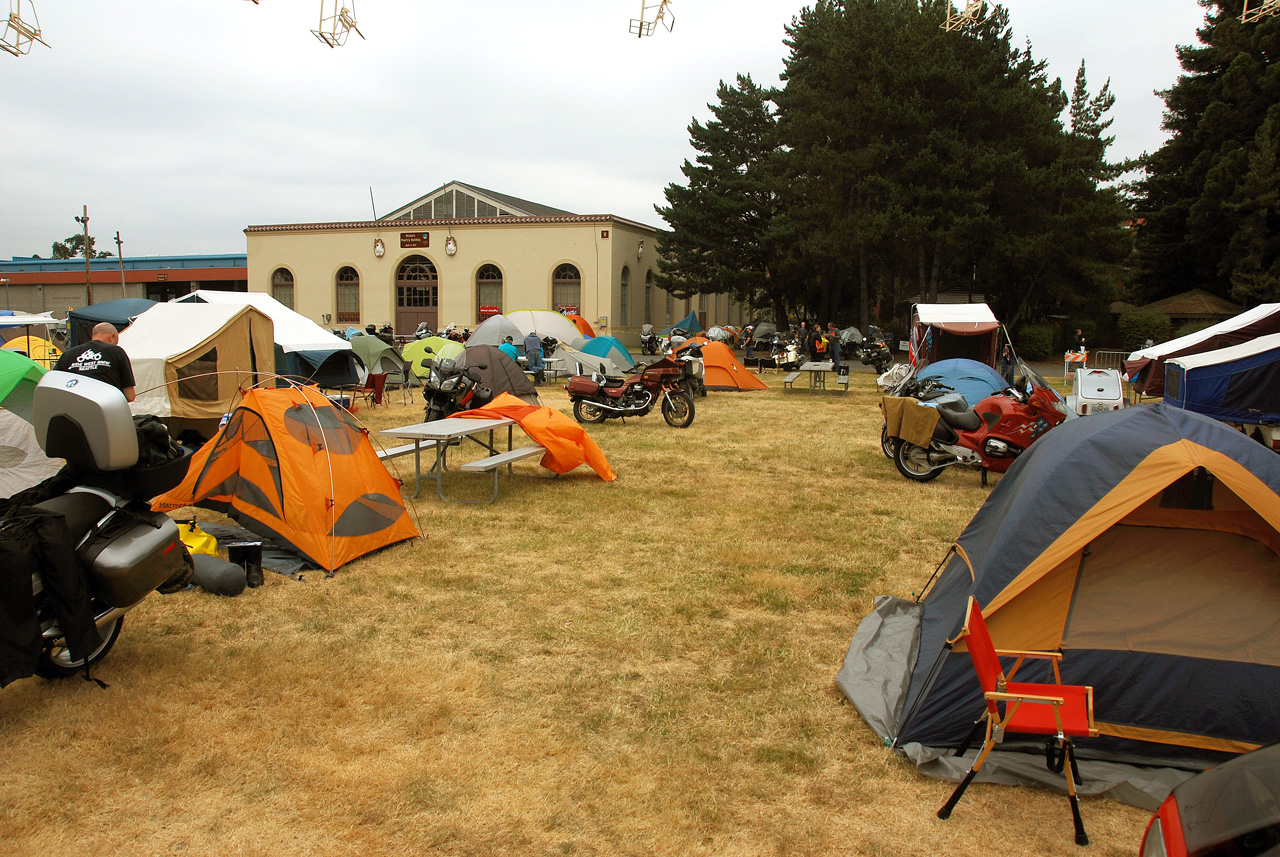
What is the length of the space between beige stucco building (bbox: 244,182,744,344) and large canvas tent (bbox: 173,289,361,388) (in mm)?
15326

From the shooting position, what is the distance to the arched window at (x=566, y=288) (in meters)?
31.3

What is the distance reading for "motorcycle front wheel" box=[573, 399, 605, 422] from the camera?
41.1 ft

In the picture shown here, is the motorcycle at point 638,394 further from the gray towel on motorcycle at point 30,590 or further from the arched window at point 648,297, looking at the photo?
the arched window at point 648,297

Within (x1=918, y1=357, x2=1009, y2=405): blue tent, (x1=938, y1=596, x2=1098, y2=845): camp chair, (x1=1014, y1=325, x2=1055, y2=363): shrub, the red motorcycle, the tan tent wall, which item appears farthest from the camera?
(x1=1014, y1=325, x2=1055, y2=363): shrub

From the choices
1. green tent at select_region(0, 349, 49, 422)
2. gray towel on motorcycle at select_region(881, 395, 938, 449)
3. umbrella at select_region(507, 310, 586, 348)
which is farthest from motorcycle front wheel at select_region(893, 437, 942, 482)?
umbrella at select_region(507, 310, 586, 348)

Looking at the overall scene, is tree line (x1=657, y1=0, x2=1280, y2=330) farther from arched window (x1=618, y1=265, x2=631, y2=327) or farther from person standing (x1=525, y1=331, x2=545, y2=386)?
person standing (x1=525, y1=331, x2=545, y2=386)

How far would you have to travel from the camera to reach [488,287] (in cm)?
3209

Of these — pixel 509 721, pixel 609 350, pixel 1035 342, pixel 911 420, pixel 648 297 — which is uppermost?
pixel 648 297

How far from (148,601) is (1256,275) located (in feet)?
104

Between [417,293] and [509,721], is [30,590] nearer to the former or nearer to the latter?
[509,721]

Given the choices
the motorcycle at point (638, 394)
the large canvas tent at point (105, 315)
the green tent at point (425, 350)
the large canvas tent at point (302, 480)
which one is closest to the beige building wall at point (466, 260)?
the green tent at point (425, 350)

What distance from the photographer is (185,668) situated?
405 centimetres

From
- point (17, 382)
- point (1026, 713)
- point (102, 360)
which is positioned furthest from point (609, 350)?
point (1026, 713)

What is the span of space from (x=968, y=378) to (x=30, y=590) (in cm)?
1136
